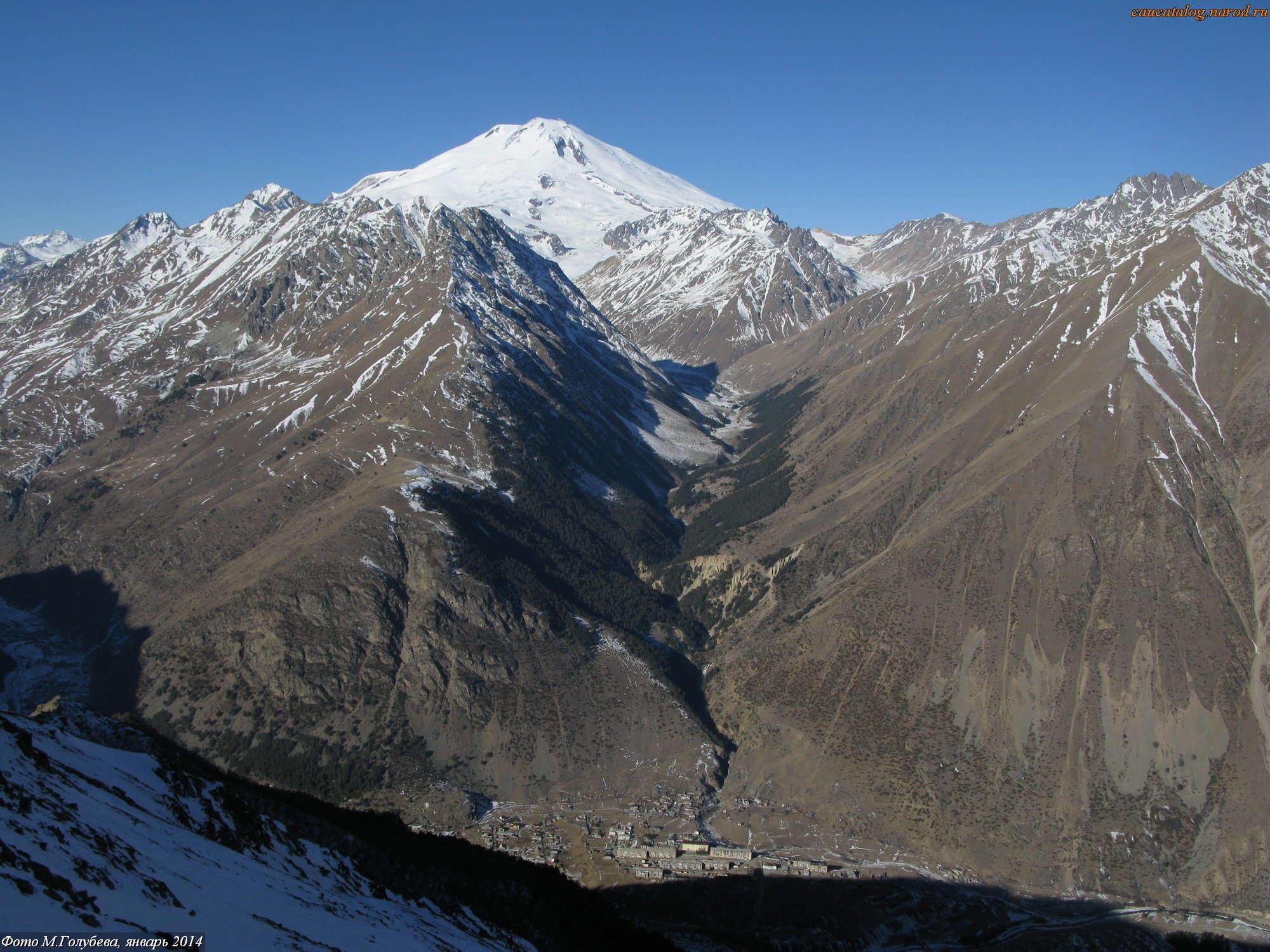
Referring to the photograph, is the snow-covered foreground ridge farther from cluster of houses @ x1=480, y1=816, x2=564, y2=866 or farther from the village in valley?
cluster of houses @ x1=480, y1=816, x2=564, y2=866

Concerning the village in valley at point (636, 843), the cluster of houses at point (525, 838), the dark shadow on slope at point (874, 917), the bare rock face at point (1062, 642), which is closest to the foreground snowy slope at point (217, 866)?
the dark shadow on slope at point (874, 917)

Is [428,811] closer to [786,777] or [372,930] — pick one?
[786,777]

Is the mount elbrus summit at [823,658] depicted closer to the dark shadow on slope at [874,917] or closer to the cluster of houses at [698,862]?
the cluster of houses at [698,862]

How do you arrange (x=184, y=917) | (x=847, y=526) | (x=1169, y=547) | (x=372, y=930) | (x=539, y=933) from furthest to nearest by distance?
(x=847, y=526) < (x=1169, y=547) < (x=539, y=933) < (x=372, y=930) < (x=184, y=917)

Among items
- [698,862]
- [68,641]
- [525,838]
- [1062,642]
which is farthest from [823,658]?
[68,641]

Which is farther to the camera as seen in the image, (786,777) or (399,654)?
(399,654)

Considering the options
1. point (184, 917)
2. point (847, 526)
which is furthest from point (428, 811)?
point (847, 526)

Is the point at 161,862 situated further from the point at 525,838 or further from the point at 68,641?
the point at 68,641

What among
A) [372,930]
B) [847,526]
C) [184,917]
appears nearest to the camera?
[184,917]
